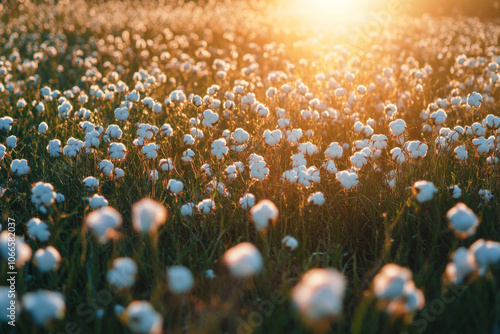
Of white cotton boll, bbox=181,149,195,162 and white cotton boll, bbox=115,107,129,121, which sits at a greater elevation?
white cotton boll, bbox=115,107,129,121

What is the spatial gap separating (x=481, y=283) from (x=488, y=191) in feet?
3.00

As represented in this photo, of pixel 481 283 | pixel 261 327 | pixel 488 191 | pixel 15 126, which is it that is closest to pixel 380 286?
pixel 261 327

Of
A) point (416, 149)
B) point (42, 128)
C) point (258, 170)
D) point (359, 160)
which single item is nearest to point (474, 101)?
point (416, 149)

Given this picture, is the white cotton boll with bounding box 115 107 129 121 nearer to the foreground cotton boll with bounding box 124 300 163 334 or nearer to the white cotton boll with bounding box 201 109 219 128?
the white cotton boll with bounding box 201 109 219 128

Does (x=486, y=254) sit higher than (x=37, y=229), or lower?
higher

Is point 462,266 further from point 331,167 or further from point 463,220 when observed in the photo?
point 331,167

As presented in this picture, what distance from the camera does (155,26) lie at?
9297 mm

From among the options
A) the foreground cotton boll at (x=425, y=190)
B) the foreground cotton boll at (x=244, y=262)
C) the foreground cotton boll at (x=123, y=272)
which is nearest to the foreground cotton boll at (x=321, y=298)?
the foreground cotton boll at (x=244, y=262)

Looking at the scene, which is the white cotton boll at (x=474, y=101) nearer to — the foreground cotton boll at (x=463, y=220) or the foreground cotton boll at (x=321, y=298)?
the foreground cotton boll at (x=463, y=220)

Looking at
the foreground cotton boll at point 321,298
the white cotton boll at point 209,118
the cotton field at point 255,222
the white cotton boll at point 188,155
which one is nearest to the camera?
the foreground cotton boll at point 321,298

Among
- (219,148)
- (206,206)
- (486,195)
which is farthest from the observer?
(219,148)

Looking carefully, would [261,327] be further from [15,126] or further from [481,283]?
[15,126]

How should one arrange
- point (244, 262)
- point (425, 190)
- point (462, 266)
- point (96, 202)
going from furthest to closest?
point (96, 202) → point (425, 190) → point (462, 266) → point (244, 262)

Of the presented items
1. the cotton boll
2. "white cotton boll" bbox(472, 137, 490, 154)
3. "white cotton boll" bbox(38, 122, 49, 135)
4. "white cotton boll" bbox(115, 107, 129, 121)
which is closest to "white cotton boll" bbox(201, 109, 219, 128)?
"white cotton boll" bbox(115, 107, 129, 121)
